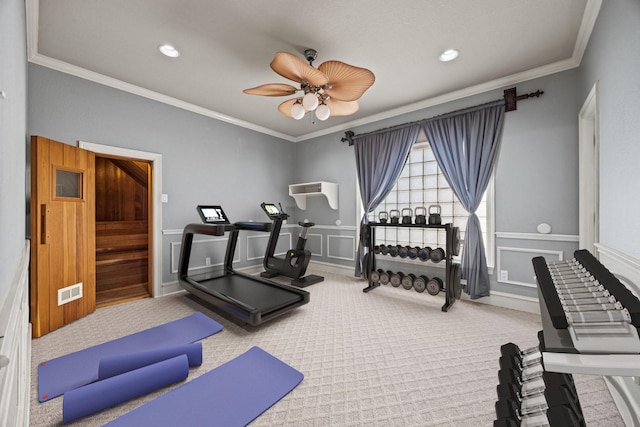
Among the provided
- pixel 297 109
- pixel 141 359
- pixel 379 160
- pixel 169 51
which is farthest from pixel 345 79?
pixel 141 359

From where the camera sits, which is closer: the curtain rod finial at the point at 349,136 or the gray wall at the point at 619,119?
the gray wall at the point at 619,119

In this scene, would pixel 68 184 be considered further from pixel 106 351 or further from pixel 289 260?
pixel 289 260

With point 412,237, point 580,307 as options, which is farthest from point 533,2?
point 412,237

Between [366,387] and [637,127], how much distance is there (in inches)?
92.2

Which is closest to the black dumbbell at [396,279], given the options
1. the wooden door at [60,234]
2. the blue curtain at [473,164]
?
the blue curtain at [473,164]

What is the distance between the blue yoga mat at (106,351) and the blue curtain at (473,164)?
3.31 meters

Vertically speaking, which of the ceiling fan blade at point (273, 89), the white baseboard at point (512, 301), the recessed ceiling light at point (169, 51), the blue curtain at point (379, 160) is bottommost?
the white baseboard at point (512, 301)

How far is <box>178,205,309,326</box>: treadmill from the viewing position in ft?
9.04

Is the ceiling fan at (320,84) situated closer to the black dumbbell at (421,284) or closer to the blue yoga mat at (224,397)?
the blue yoga mat at (224,397)

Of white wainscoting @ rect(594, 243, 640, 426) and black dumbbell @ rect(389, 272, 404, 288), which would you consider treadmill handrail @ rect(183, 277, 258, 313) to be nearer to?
black dumbbell @ rect(389, 272, 404, 288)

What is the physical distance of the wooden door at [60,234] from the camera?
2510mm

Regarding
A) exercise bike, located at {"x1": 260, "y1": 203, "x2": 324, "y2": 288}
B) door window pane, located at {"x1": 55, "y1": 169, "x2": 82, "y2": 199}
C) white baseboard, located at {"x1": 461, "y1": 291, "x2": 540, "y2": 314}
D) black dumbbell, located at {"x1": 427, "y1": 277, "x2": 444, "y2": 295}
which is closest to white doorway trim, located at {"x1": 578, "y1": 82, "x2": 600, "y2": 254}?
white baseboard, located at {"x1": 461, "y1": 291, "x2": 540, "y2": 314}

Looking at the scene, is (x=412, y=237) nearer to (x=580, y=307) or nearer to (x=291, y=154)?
(x=291, y=154)

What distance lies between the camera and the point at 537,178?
121 inches
